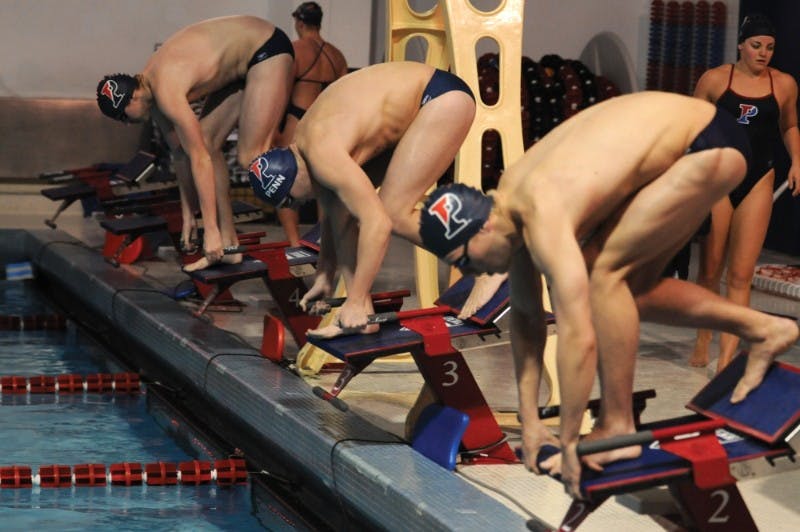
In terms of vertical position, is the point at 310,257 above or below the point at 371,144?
below

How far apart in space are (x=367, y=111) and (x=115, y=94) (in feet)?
6.50

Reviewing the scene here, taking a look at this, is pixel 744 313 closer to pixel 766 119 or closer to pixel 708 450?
pixel 708 450

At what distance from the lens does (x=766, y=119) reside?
623 centimetres

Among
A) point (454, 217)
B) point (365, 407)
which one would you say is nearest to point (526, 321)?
point (454, 217)

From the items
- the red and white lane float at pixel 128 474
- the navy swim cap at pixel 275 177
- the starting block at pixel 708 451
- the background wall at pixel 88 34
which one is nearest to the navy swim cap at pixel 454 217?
the starting block at pixel 708 451

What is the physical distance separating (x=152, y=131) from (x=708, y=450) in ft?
32.8

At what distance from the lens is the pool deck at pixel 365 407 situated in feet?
14.2

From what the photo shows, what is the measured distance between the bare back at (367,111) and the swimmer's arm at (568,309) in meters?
1.84

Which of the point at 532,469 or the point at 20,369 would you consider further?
the point at 20,369

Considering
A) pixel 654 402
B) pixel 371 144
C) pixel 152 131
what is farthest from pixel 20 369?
pixel 152 131

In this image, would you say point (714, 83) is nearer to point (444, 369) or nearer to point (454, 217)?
point (444, 369)

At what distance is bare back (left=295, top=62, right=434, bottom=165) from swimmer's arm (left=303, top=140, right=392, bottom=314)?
6 centimetres

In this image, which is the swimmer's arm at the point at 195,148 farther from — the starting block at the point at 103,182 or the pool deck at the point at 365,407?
the starting block at the point at 103,182

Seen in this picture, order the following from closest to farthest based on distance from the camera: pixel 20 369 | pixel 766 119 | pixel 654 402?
pixel 654 402 → pixel 766 119 → pixel 20 369
